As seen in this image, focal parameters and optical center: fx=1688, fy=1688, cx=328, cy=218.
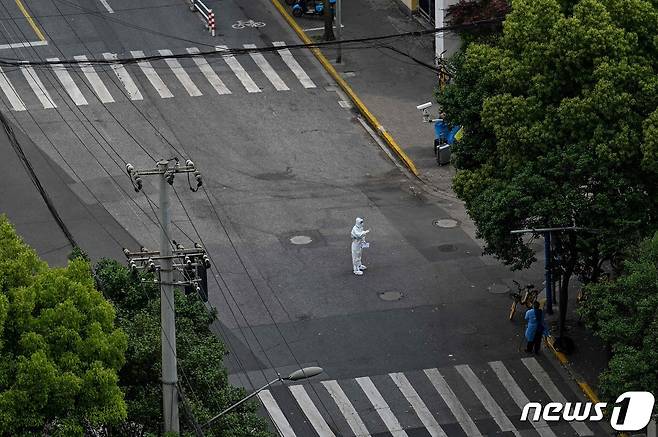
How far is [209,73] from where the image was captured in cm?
5734

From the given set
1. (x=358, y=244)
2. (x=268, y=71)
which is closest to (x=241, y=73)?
(x=268, y=71)

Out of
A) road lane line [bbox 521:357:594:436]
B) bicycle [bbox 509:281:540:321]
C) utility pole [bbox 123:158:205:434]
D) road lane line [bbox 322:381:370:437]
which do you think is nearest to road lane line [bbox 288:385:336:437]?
road lane line [bbox 322:381:370:437]

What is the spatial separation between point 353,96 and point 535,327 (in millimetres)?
17501

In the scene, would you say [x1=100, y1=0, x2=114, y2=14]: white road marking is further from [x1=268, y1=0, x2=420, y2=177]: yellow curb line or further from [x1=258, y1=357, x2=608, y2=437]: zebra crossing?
[x1=258, y1=357, x2=608, y2=437]: zebra crossing

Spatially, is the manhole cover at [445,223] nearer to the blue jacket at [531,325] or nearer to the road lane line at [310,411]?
the blue jacket at [531,325]

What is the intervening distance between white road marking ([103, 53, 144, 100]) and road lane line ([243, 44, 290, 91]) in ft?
14.7

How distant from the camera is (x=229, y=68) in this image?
57781mm

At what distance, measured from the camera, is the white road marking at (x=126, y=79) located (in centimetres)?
5534

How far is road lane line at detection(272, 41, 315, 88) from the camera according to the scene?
56.8m

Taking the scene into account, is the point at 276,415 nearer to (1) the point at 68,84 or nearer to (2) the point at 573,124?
(2) the point at 573,124

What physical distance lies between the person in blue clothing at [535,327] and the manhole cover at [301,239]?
311 inches

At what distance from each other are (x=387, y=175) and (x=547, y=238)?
41.2 ft

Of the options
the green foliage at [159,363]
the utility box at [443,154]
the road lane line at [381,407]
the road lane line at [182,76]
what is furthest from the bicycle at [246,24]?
the green foliage at [159,363]

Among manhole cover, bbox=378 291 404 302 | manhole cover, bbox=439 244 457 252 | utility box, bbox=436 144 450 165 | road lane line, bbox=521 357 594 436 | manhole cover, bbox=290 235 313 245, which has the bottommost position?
road lane line, bbox=521 357 594 436
